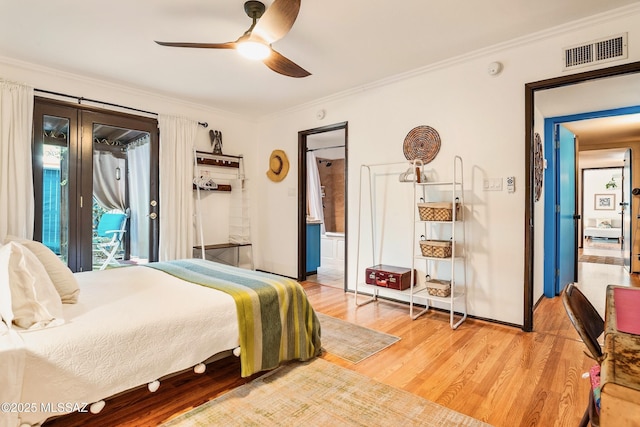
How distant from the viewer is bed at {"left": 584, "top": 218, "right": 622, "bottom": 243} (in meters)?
8.99

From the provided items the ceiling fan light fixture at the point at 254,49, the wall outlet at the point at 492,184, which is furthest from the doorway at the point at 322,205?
the ceiling fan light fixture at the point at 254,49

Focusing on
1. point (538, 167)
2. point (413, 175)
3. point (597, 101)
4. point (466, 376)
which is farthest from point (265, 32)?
point (597, 101)

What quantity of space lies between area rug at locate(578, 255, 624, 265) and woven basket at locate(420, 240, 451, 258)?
5.34 meters

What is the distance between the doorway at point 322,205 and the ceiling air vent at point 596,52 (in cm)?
226

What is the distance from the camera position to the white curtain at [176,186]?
4172 millimetres

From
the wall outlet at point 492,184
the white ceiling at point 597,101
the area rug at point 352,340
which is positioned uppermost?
the white ceiling at point 597,101

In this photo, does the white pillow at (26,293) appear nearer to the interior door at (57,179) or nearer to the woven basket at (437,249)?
the interior door at (57,179)

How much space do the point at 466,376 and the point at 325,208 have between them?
5.12 meters

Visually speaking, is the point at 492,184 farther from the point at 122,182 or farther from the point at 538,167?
the point at 122,182

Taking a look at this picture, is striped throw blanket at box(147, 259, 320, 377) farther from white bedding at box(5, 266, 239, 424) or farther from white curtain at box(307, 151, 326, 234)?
white curtain at box(307, 151, 326, 234)

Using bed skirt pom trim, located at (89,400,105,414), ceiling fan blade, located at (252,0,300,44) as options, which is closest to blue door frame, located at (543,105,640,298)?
ceiling fan blade, located at (252,0,300,44)

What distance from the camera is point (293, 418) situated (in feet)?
5.60

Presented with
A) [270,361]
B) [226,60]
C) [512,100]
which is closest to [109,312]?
[270,361]

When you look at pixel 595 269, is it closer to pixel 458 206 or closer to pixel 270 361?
pixel 458 206
